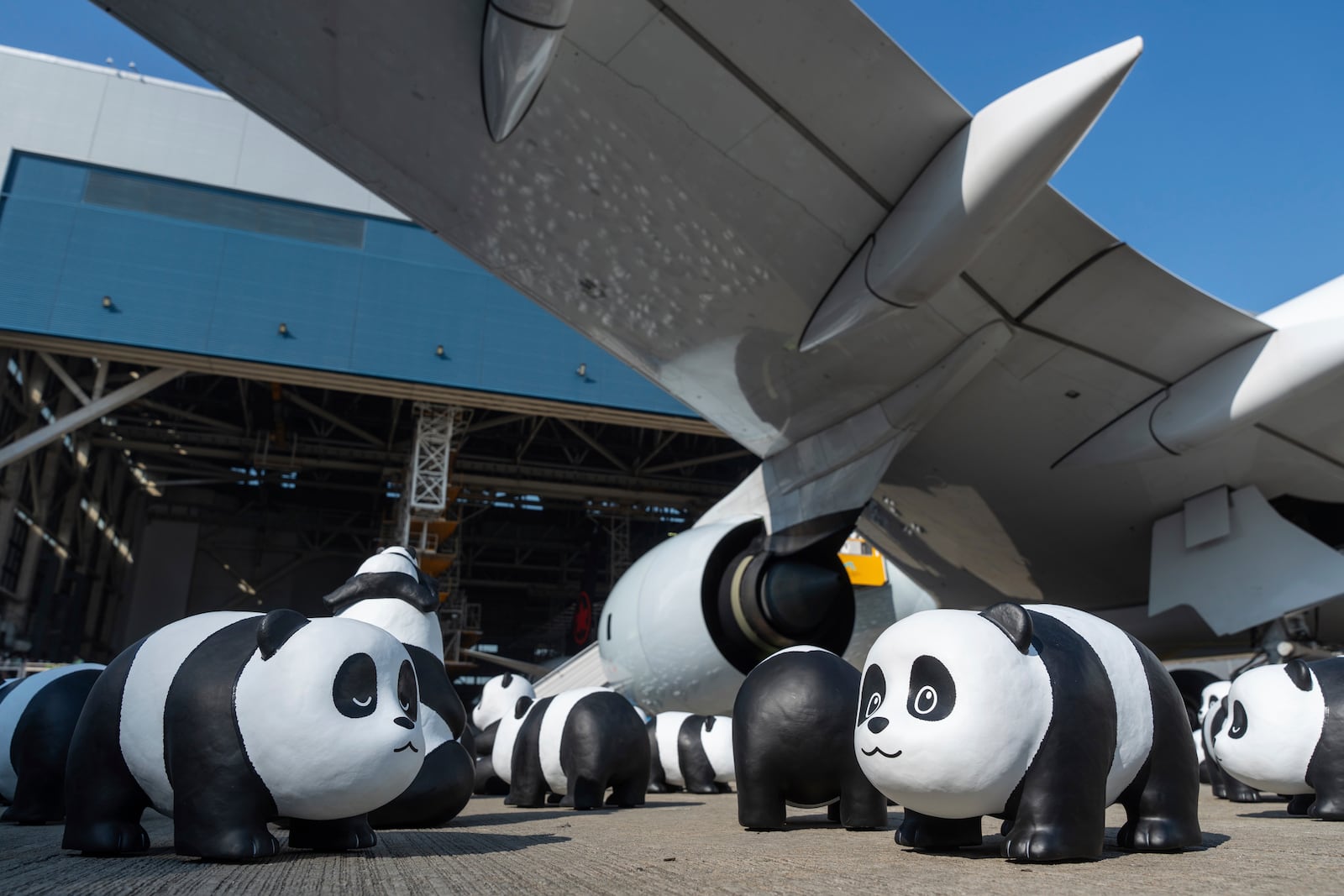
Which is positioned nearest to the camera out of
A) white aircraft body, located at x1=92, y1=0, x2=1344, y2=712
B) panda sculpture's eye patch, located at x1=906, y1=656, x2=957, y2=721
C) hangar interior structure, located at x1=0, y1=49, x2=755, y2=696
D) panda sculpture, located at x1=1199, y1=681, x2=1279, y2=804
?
panda sculpture's eye patch, located at x1=906, y1=656, x2=957, y2=721

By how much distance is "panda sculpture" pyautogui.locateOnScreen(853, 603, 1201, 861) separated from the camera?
3477 millimetres

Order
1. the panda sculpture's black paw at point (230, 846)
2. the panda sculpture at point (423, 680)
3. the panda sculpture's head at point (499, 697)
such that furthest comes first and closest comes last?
the panda sculpture's head at point (499, 697)
the panda sculpture at point (423, 680)
the panda sculpture's black paw at point (230, 846)

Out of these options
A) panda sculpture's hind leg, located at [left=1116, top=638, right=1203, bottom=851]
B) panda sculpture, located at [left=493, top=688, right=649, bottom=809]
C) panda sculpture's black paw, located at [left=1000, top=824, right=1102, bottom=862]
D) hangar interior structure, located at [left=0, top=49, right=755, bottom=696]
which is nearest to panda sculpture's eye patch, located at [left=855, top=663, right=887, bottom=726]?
panda sculpture's black paw, located at [left=1000, top=824, right=1102, bottom=862]

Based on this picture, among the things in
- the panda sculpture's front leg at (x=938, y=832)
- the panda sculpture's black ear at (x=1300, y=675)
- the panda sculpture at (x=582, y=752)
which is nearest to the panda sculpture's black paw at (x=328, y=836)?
the panda sculpture's front leg at (x=938, y=832)

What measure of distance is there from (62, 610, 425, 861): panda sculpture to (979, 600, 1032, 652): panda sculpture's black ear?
2395 millimetres

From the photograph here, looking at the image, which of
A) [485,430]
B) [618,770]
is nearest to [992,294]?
[618,770]

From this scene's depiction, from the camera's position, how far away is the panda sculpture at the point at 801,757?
5164 mm

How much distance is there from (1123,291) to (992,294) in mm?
1023

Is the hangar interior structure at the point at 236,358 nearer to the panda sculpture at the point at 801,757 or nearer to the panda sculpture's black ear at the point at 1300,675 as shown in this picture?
the panda sculpture at the point at 801,757

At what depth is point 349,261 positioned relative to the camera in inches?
938

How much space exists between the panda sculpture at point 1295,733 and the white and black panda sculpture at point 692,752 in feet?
→ 15.7

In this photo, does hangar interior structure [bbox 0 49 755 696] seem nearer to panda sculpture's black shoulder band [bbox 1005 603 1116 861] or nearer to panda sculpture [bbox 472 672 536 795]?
panda sculpture [bbox 472 672 536 795]

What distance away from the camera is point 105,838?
365 centimetres

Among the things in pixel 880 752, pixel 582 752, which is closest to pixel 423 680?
pixel 582 752
